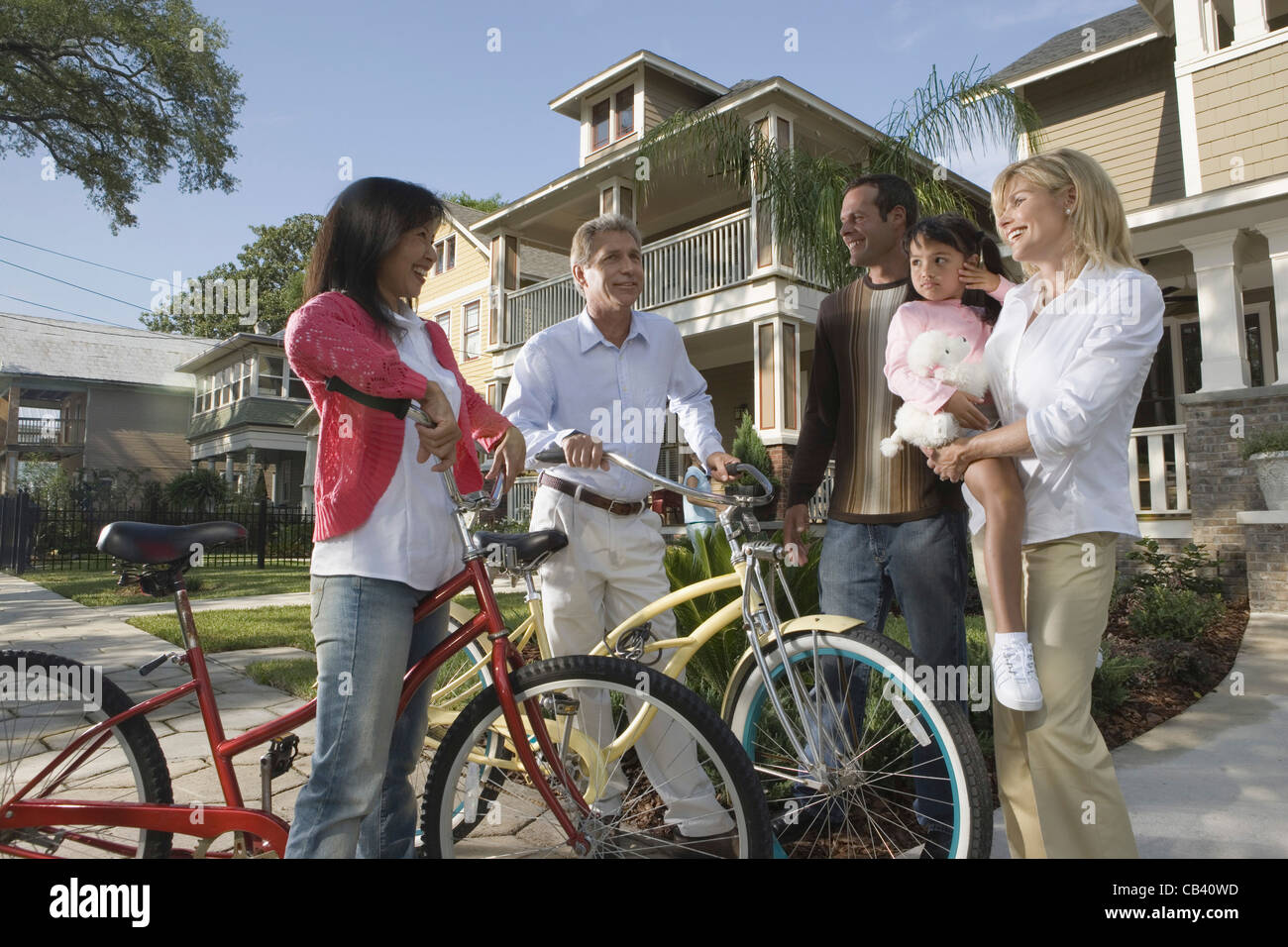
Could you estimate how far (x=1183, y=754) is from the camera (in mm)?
3727

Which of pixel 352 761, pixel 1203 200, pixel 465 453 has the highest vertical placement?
pixel 1203 200

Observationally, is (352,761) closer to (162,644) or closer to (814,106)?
(162,644)

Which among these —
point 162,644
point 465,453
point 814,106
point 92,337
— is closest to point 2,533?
point 162,644

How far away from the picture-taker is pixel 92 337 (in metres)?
35.6

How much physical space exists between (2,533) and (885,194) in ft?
63.0

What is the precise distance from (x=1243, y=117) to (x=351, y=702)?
1024 centimetres

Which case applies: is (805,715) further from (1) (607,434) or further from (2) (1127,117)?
(2) (1127,117)

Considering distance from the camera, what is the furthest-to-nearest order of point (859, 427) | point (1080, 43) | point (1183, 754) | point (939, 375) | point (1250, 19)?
point (1080, 43), point (1250, 19), point (1183, 754), point (859, 427), point (939, 375)

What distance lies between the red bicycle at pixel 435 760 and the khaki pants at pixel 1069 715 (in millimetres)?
660

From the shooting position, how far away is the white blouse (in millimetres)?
1892

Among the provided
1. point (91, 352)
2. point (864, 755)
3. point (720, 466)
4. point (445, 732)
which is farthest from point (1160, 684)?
point (91, 352)

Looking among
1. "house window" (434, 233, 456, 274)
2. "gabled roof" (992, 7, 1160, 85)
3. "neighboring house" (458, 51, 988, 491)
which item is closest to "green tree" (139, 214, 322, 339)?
"house window" (434, 233, 456, 274)

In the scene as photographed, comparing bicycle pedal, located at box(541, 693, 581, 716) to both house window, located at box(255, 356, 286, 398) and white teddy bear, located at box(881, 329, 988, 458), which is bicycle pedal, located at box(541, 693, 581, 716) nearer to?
white teddy bear, located at box(881, 329, 988, 458)
